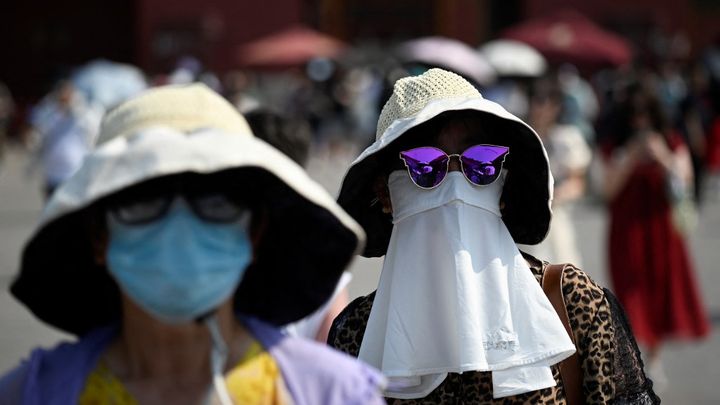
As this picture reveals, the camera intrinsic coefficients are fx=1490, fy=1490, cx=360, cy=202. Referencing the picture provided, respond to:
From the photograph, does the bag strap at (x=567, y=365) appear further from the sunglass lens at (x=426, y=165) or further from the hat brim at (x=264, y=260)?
the hat brim at (x=264, y=260)

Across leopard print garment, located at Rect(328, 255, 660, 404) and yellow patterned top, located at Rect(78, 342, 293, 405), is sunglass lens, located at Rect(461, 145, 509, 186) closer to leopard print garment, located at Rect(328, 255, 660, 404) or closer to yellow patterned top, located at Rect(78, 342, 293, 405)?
leopard print garment, located at Rect(328, 255, 660, 404)

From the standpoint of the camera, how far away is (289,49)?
102 ft

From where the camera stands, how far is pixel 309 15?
120ft

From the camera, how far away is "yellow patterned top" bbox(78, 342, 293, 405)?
2395mm

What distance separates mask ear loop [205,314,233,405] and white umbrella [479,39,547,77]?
53.7 feet

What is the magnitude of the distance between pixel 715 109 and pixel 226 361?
17543 millimetres

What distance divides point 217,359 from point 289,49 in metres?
29.0

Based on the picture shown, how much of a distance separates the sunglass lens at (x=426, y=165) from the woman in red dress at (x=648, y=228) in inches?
216

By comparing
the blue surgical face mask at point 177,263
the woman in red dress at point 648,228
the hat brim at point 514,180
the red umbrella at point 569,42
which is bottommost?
the red umbrella at point 569,42

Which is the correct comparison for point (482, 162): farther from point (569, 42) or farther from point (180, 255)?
point (569, 42)

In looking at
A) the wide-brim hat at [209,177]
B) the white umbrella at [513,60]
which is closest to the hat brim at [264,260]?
the wide-brim hat at [209,177]

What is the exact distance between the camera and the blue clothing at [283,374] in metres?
2.39

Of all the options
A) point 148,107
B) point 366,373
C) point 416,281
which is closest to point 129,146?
point 148,107

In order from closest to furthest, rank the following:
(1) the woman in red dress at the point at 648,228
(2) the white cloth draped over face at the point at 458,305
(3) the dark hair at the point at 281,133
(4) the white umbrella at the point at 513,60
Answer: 1. (2) the white cloth draped over face at the point at 458,305
2. (3) the dark hair at the point at 281,133
3. (1) the woman in red dress at the point at 648,228
4. (4) the white umbrella at the point at 513,60
